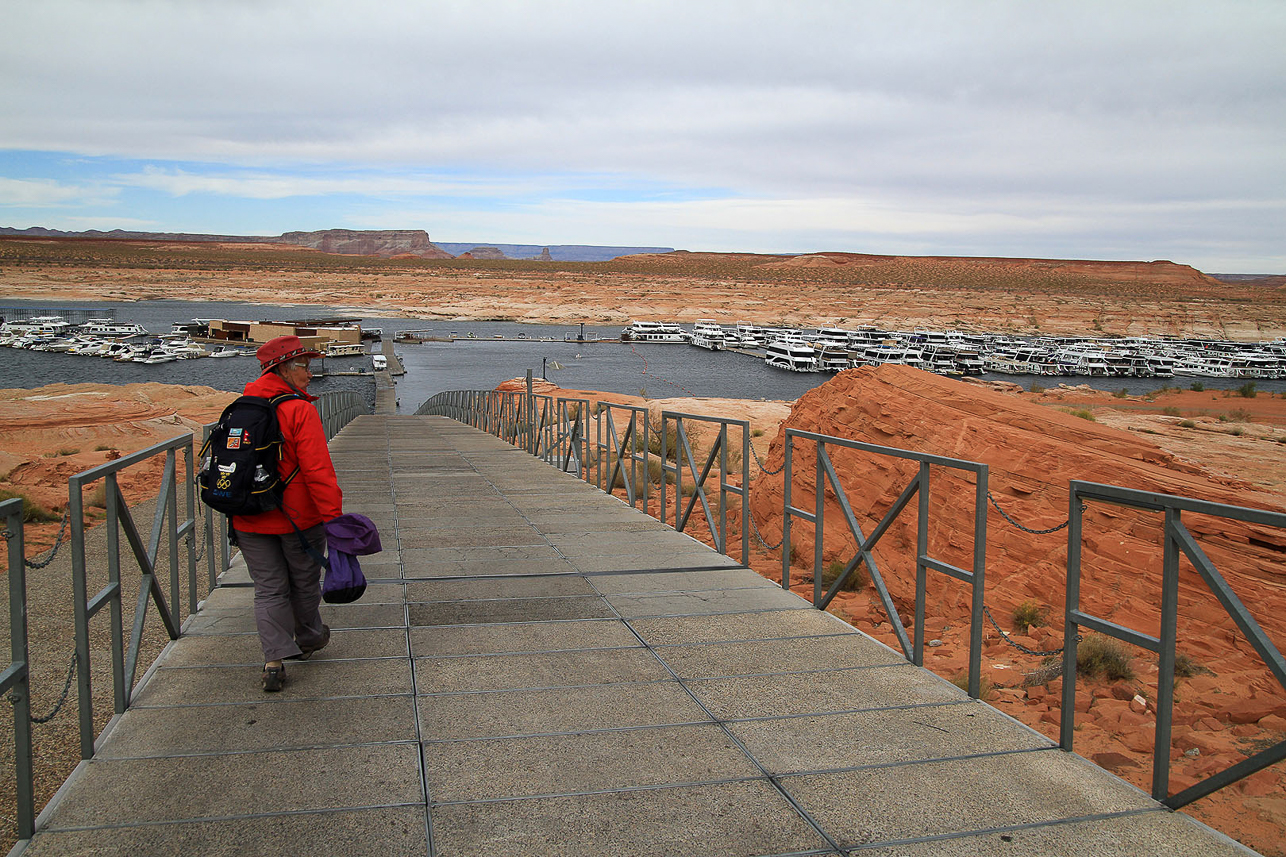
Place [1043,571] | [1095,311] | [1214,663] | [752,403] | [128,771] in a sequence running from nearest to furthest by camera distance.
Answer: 1. [128,771]
2. [1214,663]
3. [1043,571]
4. [752,403]
5. [1095,311]

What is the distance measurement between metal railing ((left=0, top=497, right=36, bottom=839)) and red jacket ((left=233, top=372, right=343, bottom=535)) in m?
1.19

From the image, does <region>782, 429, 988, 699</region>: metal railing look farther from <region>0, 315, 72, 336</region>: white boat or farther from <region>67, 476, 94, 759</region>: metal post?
<region>0, 315, 72, 336</region>: white boat

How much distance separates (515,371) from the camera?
7838 centimetres

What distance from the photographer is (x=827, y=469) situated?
568 cm

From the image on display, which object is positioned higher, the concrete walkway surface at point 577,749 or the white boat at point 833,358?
the concrete walkway surface at point 577,749

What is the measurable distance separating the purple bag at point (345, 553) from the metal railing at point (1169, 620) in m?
2.99

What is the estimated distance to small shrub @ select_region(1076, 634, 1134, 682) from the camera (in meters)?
7.43

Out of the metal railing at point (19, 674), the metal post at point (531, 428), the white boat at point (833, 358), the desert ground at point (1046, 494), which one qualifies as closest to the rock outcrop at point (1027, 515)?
the desert ground at point (1046, 494)

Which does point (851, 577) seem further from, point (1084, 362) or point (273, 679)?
point (1084, 362)

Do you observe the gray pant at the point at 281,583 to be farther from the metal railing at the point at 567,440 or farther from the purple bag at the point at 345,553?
the metal railing at the point at 567,440

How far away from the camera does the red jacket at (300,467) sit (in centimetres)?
424

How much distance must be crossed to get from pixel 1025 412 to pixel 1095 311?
121776mm

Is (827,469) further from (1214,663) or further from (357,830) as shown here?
(1214,663)

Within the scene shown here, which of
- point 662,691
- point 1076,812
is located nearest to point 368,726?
point 662,691
